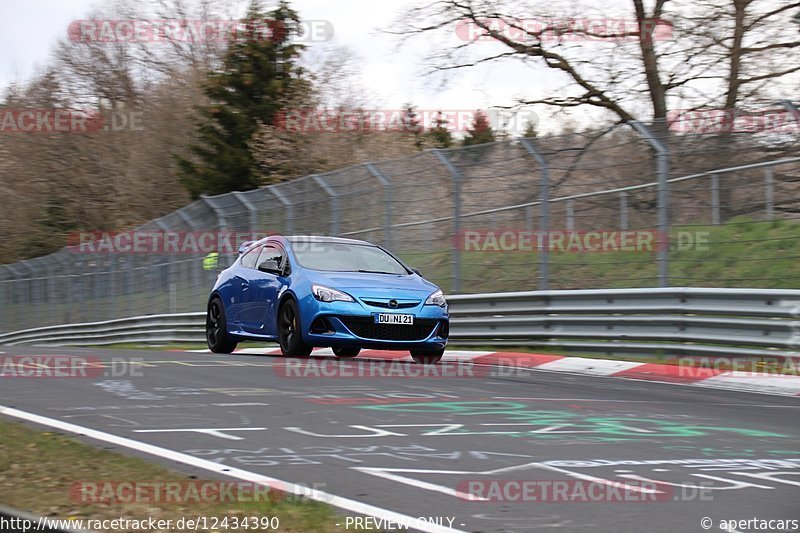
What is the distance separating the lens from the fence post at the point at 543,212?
14.6 meters

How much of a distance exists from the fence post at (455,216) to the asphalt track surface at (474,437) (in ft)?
15.6

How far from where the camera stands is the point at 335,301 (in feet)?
40.4

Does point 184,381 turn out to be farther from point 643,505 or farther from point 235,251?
point 235,251

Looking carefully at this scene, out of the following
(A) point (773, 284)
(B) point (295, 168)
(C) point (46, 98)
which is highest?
(C) point (46, 98)

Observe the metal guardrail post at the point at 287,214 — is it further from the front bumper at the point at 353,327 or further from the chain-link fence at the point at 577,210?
the front bumper at the point at 353,327

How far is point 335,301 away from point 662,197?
4.09m

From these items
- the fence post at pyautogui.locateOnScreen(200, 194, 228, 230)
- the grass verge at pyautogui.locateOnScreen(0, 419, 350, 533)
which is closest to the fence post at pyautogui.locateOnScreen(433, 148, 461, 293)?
the fence post at pyautogui.locateOnScreen(200, 194, 228, 230)

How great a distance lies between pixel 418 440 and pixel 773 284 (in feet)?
21.4

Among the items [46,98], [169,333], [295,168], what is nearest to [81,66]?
[46,98]

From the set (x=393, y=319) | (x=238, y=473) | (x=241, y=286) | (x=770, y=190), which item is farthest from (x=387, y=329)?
(x=238, y=473)

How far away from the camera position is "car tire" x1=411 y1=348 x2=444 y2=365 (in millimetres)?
13086

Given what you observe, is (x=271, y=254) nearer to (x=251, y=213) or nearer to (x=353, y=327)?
(x=353, y=327)

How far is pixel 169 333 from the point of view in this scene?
22188 mm

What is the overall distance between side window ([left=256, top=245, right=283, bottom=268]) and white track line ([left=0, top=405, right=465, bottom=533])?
6.25 m
